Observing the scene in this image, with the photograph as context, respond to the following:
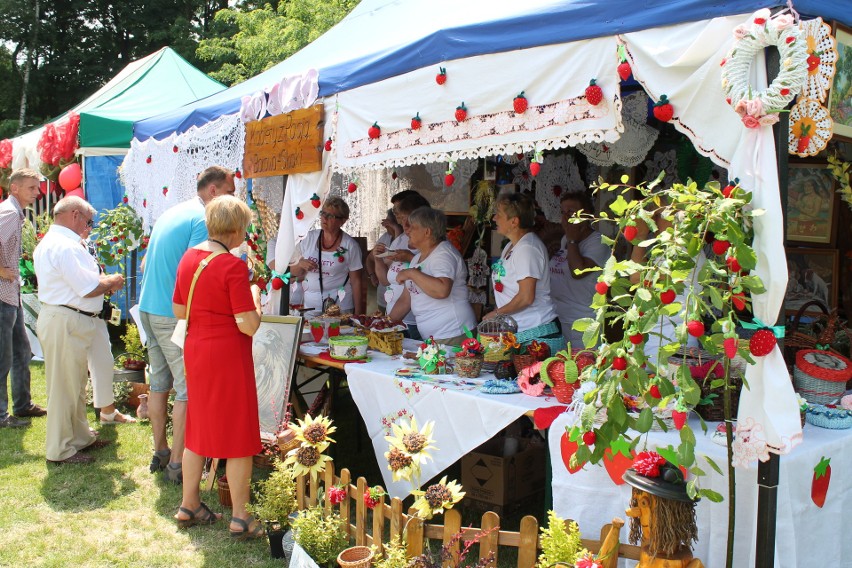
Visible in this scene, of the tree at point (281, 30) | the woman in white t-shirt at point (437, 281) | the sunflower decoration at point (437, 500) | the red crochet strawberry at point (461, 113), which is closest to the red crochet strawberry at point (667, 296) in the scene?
the sunflower decoration at point (437, 500)

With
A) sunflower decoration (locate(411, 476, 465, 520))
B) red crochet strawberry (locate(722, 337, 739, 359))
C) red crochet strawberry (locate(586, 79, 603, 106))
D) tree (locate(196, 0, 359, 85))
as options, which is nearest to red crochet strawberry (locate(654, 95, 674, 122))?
red crochet strawberry (locate(586, 79, 603, 106))

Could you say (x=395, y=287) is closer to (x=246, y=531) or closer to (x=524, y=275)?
(x=524, y=275)

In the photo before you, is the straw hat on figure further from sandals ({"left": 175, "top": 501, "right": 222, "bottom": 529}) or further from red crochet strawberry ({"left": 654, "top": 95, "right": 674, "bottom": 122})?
sandals ({"left": 175, "top": 501, "right": 222, "bottom": 529})

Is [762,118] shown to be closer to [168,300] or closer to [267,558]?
[267,558]

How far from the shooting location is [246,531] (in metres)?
3.38

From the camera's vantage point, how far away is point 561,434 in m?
2.78

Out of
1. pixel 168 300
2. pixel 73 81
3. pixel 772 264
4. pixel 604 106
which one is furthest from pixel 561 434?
pixel 73 81

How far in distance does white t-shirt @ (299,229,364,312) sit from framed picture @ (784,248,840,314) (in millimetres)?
2898

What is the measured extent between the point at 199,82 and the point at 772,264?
8207mm

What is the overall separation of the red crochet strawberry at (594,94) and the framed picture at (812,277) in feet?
9.08

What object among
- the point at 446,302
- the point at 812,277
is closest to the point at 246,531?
the point at 446,302

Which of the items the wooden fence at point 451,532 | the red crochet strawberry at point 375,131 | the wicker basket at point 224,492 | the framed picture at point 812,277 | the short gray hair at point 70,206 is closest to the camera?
the wooden fence at point 451,532

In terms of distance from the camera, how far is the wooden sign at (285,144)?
13.0ft

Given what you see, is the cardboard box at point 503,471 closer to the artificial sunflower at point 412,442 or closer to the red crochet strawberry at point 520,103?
the artificial sunflower at point 412,442
